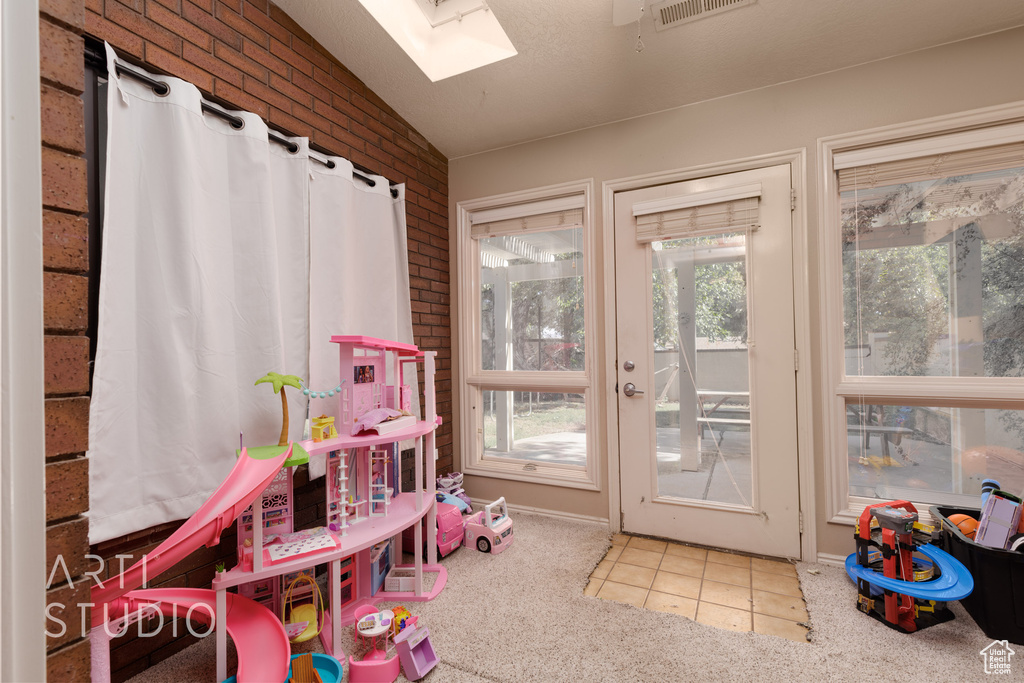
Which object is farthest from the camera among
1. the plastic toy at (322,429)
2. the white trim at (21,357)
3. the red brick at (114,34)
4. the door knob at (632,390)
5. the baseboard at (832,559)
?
the door knob at (632,390)

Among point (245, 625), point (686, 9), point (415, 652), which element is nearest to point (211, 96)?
point (245, 625)

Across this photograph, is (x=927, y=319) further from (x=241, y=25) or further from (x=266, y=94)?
(x=241, y=25)

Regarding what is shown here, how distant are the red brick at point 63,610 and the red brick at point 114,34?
5.23 ft

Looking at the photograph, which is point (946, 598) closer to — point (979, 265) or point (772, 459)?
point (772, 459)

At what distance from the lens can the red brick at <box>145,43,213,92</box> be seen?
5.08 ft

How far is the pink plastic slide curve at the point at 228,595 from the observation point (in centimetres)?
116

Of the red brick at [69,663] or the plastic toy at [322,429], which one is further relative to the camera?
the plastic toy at [322,429]

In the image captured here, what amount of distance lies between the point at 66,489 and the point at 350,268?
5.62 ft

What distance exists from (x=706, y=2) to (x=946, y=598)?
8.05 ft

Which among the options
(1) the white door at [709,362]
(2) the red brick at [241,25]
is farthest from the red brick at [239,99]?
(1) the white door at [709,362]

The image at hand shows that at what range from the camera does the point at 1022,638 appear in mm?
1632

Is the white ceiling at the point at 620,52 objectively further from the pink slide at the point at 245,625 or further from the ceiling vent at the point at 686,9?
the pink slide at the point at 245,625

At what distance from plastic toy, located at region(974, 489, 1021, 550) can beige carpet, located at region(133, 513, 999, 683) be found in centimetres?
33

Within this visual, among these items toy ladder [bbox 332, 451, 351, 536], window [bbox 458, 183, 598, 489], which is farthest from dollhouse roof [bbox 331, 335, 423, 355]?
window [bbox 458, 183, 598, 489]
